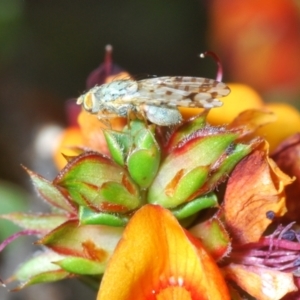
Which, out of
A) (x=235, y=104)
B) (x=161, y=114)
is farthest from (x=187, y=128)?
(x=235, y=104)

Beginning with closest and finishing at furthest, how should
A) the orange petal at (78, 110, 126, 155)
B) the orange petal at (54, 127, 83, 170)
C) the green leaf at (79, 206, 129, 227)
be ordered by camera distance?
1. the green leaf at (79, 206, 129, 227)
2. the orange petal at (78, 110, 126, 155)
3. the orange petal at (54, 127, 83, 170)

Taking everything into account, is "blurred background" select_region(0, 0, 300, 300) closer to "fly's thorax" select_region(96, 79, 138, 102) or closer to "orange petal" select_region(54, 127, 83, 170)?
"orange petal" select_region(54, 127, 83, 170)

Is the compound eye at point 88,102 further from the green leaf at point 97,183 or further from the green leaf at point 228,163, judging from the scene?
the green leaf at point 228,163

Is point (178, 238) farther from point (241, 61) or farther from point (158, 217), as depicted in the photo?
point (241, 61)

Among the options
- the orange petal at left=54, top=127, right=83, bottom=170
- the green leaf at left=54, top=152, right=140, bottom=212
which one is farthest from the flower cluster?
the orange petal at left=54, top=127, right=83, bottom=170

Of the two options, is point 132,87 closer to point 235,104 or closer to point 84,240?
point 84,240
